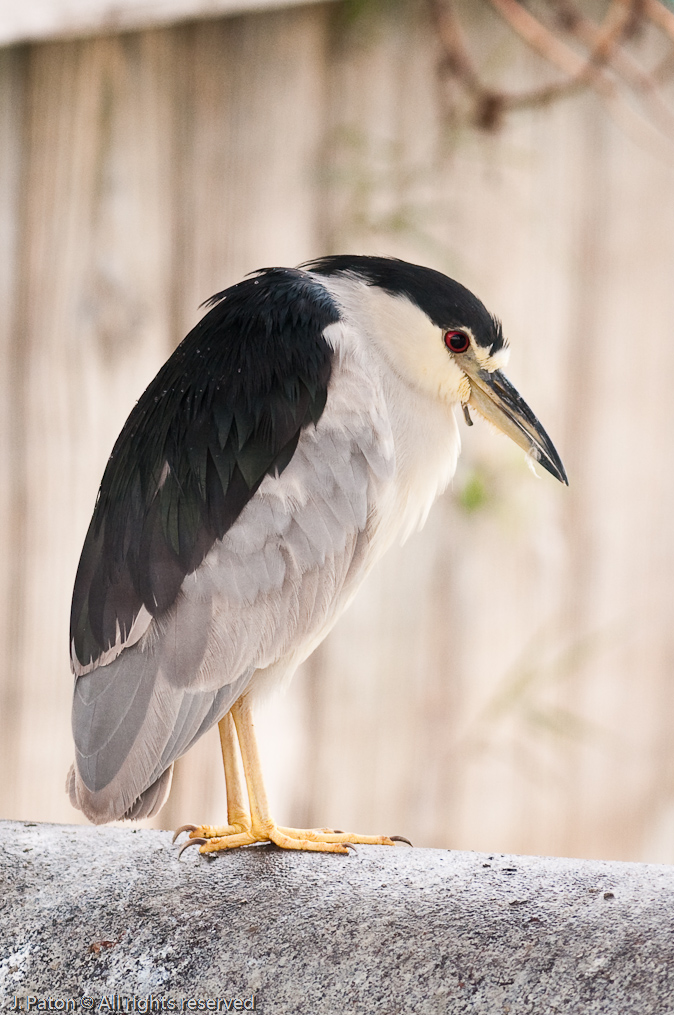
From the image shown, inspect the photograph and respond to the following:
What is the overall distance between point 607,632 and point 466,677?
227 mm

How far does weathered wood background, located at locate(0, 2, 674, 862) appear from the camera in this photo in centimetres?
148

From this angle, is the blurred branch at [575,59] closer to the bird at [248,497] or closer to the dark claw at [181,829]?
the bird at [248,497]

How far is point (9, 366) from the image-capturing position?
1.54 meters

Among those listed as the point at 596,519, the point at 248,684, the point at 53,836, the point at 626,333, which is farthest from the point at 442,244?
the point at 53,836

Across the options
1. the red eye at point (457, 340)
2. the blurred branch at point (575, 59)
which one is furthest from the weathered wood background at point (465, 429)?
the red eye at point (457, 340)

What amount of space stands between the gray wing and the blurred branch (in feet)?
2.20

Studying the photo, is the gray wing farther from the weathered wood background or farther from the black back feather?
the weathered wood background

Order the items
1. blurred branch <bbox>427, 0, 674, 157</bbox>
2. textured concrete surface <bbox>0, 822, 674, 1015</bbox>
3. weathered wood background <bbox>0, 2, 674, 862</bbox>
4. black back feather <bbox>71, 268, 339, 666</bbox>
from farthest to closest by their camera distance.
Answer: weathered wood background <bbox>0, 2, 674, 862</bbox>, blurred branch <bbox>427, 0, 674, 157</bbox>, black back feather <bbox>71, 268, 339, 666</bbox>, textured concrete surface <bbox>0, 822, 674, 1015</bbox>

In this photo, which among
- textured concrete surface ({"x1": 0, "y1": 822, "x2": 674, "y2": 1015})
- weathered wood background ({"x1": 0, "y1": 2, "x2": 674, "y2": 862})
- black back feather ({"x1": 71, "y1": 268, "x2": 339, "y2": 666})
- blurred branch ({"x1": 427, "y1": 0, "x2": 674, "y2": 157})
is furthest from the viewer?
weathered wood background ({"x1": 0, "y1": 2, "x2": 674, "y2": 862})

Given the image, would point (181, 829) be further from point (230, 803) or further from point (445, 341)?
point (445, 341)

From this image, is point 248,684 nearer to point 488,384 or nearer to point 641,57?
point 488,384

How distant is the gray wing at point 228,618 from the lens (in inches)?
39.1

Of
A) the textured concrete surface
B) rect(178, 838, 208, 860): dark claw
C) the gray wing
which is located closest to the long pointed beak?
the gray wing

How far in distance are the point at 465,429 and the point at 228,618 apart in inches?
→ 26.3
